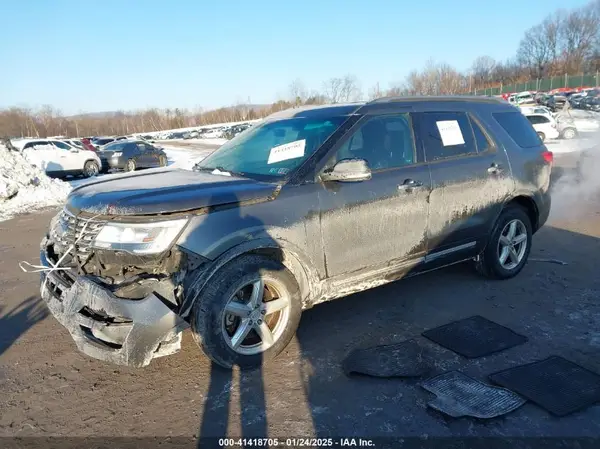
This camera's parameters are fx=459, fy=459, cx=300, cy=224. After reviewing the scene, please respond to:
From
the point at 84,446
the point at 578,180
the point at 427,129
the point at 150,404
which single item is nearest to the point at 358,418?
the point at 150,404

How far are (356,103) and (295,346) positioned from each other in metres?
2.21

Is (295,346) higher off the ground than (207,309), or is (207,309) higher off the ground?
(207,309)

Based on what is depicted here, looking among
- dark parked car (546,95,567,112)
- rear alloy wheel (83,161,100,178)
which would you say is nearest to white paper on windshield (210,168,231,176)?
rear alloy wheel (83,161,100,178)

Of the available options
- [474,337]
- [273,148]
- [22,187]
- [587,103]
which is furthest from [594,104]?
[273,148]

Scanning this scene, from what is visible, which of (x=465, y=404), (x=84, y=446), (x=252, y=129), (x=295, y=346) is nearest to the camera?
(x=84, y=446)

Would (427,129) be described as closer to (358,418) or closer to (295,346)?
(295,346)

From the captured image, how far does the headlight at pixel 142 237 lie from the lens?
9.58ft

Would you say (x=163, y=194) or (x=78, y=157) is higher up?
(x=163, y=194)

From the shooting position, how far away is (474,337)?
381 cm

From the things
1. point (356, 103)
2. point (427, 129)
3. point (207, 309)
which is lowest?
point (207, 309)

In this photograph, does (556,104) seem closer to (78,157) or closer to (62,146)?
(78,157)

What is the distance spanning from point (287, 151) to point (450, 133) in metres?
1.71

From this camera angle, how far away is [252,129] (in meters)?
4.73

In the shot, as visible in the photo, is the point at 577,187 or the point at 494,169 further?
the point at 577,187
